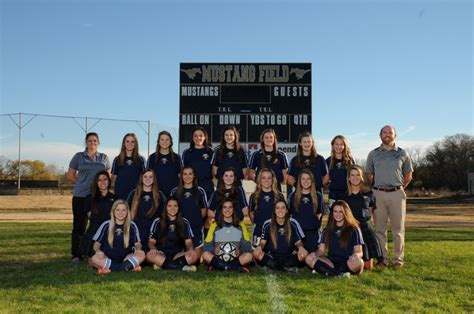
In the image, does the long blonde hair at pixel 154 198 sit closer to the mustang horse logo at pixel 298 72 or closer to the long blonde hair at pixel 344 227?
the long blonde hair at pixel 344 227

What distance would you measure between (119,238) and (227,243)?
53.8 inches

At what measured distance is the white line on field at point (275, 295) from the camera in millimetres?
4520

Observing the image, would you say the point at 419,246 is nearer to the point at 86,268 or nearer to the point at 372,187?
the point at 372,187

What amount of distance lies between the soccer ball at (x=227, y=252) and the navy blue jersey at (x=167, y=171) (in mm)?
1352

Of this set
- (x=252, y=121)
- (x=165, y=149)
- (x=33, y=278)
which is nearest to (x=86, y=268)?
(x=33, y=278)

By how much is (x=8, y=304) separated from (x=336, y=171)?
4.44m

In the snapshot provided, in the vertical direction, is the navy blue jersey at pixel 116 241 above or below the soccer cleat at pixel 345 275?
above

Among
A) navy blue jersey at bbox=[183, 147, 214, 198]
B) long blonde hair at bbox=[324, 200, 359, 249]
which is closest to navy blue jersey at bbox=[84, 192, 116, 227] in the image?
navy blue jersey at bbox=[183, 147, 214, 198]

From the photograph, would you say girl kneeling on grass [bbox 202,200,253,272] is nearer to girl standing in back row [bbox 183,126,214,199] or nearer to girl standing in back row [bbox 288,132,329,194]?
girl standing in back row [bbox 183,126,214,199]

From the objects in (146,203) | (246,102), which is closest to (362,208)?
(146,203)

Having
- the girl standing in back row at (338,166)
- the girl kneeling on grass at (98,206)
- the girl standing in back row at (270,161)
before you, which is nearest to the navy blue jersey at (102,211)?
the girl kneeling on grass at (98,206)

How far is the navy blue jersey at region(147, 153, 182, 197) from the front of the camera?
7.36 metres

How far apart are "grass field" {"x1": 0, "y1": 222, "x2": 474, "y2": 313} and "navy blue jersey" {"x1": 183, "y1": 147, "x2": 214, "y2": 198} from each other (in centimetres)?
134

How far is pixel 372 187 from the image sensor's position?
23.4ft
